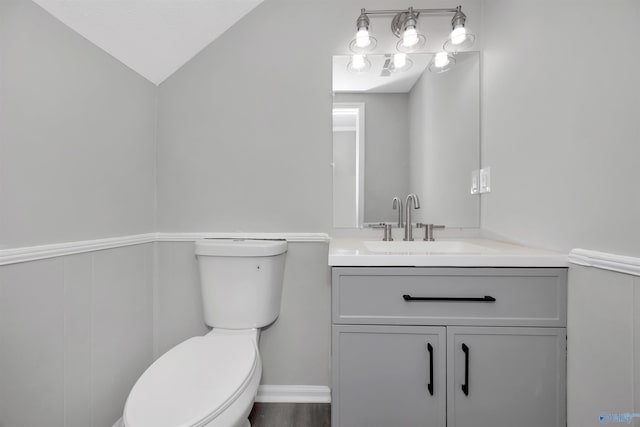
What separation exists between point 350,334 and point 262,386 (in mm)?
837

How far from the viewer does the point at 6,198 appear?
82 cm

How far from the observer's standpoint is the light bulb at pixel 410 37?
4.37 ft

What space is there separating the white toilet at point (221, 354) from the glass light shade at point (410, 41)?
44.2 inches

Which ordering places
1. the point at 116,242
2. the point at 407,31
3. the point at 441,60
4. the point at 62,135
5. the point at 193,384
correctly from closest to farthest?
the point at 193,384, the point at 62,135, the point at 116,242, the point at 407,31, the point at 441,60

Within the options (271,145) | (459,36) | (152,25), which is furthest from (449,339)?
(152,25)

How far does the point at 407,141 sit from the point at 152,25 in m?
1.29

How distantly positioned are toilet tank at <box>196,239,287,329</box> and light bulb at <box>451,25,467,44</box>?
1293mm

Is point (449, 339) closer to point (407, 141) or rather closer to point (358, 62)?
point (407, 141)

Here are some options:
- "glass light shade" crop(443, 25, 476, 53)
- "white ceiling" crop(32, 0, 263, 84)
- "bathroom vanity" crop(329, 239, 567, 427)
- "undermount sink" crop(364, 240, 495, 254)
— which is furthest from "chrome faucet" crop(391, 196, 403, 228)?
"white ceiling" crop(32, 0, 263, 84)

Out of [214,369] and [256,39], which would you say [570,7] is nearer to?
[256,39]

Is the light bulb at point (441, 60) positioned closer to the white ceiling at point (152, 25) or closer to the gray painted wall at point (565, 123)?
the gray painted wall at point (565, 123)

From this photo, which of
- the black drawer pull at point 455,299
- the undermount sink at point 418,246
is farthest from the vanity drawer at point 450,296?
the undermount sink at point 418,246

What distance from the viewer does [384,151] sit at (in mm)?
1480

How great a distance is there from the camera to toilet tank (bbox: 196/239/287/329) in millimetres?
1281
